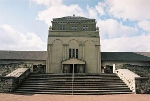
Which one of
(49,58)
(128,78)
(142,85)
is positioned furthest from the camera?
(49,58)

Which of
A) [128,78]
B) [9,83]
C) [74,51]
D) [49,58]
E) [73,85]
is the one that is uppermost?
[74,51]

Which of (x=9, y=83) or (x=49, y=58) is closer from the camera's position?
(x=9, y=83)

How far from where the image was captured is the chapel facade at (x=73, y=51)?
32656 millimetres

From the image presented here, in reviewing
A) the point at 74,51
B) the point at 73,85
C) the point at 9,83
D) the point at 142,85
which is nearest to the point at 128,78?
the point at 142,85

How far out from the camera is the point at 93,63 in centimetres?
3347

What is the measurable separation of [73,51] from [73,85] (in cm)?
1819

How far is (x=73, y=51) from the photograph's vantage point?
110 feet

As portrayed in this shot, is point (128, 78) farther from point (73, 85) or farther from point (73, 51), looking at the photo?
point (73, 51)

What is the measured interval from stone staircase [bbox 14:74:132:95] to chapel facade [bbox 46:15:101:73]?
47.9ft

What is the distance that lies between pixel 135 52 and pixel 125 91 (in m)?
27.8

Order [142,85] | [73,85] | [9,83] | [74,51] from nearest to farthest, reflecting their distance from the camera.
Answer: [9,83], [142,85], [73,85], [74,51]

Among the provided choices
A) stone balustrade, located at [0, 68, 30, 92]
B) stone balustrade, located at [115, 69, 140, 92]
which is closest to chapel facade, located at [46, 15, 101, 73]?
stone balustrade, located at [115, 69, 140, 92]

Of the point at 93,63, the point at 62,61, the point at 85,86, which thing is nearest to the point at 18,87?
the point at 85,86

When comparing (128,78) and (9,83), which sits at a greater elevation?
(128,78)
